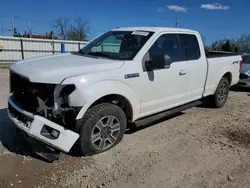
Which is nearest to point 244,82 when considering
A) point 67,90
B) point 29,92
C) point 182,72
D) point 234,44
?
point 182,72

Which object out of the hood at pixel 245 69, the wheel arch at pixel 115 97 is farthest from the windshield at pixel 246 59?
the wheel arch at pixel 115 97

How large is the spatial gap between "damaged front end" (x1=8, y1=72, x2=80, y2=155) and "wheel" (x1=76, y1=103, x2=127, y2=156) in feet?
0.58

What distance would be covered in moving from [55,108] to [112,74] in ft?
3.13

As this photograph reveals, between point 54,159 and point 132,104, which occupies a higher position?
point 132,104

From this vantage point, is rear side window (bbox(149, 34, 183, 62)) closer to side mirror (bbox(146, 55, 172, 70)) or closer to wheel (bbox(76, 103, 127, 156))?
side mirror (bbox(146, 55, 172, 70))

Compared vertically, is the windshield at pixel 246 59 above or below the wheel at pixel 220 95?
above

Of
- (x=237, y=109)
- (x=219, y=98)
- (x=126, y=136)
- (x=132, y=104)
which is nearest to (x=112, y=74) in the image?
(x=132, y=104)

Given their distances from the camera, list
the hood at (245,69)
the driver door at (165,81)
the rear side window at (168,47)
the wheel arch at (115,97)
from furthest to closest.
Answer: the hood at (245,69)
the rear side window at (168,47)
the driver door at (165,81)
the wheel arch at (115,97)

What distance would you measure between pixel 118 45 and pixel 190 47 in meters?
1.60

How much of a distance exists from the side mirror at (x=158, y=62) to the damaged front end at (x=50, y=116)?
1.44 metres

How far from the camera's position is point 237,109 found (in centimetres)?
641

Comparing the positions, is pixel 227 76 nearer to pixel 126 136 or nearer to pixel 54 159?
pixel 126 136

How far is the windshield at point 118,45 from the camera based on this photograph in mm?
4051

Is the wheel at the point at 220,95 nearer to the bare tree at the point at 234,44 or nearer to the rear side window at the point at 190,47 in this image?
the rear side window at the point at 190,47
